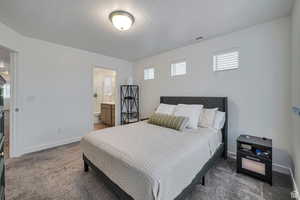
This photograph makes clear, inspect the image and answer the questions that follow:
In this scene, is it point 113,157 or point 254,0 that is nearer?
point 113,157

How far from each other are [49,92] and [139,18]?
2.78m

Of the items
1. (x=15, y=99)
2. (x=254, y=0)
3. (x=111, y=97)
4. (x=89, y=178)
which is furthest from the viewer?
(x=111, y=97)

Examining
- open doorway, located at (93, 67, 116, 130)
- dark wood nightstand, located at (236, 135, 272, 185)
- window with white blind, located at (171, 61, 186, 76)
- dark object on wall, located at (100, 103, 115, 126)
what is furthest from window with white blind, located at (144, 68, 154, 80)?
dark wood nightstand, located at (236, 135, 272, 185)

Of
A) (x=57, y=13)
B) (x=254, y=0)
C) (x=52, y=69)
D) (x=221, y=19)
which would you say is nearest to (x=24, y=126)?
(x=52, y=69)

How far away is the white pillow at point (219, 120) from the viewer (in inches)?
92.7

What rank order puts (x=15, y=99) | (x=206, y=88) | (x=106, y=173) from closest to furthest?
(x=106, y=173) < (x=15, y=99) < (x=206, y=88)

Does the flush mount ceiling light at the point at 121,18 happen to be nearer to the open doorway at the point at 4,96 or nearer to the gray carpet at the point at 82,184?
the open doorway at the point at 4,96

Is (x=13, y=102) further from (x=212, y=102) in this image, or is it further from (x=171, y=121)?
(x=212, y=102)

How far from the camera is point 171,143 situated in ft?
5.30

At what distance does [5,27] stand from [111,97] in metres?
3.95

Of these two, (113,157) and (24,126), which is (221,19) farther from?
(24,126)

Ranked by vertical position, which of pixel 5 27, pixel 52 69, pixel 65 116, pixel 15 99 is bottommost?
pixel 65 116

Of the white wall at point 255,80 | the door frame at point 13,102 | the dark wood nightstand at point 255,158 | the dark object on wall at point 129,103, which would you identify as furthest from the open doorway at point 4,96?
the white wall at point 255,80

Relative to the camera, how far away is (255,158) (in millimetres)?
1900
